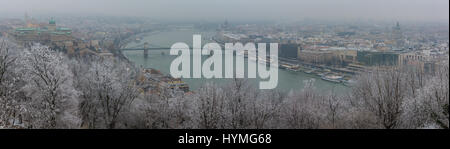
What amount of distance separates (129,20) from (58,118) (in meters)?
33.5

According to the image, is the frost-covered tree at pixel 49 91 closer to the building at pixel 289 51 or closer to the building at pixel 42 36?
the building at pixel 42 36

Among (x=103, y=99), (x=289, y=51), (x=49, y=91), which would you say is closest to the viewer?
(x=49, y=91)

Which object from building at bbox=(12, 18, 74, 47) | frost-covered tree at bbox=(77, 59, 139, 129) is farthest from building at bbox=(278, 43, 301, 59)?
frost-covered tree at bbox=(77, 59, 139, 129)

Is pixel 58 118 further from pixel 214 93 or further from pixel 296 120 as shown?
pixel 296 120

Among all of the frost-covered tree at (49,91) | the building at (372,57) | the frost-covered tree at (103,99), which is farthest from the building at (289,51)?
the frost-covered tree at (49,91)

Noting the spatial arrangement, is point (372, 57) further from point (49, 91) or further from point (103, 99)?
point (49, 91)

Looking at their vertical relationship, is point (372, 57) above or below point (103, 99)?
below

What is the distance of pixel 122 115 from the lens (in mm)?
3699

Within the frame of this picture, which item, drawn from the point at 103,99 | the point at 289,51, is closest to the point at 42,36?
the point at 103,99

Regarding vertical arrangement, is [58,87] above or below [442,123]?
above

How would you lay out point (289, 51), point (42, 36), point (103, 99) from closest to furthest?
point (103, 99)
point (42, 36)
point (289, 51)
